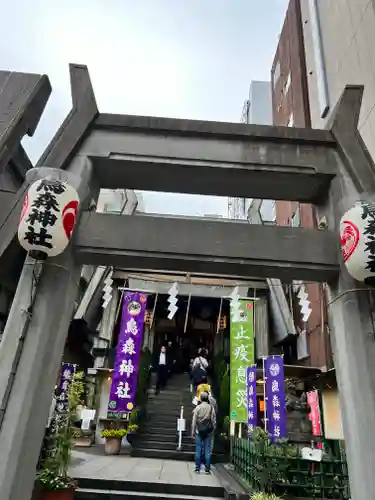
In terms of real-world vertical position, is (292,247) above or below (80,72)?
below

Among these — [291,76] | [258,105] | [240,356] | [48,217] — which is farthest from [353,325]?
[258,105]

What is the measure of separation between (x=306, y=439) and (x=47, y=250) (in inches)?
481

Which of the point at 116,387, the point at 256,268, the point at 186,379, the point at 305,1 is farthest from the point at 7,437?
the point at 305,1

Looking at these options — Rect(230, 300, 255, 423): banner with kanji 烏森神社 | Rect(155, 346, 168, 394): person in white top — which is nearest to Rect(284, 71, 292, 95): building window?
Rect(230, 300, 255, 423): banner with kanji 烏森神社

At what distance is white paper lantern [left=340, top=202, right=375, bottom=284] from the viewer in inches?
191

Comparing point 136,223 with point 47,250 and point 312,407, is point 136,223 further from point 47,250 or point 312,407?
point 312,407

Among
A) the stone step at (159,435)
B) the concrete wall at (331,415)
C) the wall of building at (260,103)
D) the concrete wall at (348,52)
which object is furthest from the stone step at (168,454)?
the wall of building at (260,103)

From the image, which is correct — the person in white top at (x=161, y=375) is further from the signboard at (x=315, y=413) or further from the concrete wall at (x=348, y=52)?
the concrete wall at (x=348, y=52)

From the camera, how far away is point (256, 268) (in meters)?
5.66

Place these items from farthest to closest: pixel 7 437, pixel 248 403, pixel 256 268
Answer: pixel 248 403 → pixel 256 268 → pixel 7 437

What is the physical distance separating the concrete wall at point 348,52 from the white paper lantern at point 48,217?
7.73m

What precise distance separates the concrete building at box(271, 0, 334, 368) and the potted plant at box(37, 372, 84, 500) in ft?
23.7

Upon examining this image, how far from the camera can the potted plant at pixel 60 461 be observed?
631 cm

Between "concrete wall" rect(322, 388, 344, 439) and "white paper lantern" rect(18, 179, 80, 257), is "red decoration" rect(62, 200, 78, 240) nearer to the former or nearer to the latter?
"white paper lantern" rect(18, 179, 80, 257)
